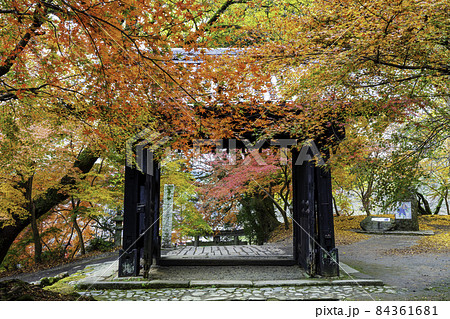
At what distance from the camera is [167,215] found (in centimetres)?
1279

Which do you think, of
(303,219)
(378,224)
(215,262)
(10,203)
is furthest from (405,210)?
(10,203)

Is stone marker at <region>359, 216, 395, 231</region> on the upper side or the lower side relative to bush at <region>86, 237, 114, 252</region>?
upper

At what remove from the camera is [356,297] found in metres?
5.01

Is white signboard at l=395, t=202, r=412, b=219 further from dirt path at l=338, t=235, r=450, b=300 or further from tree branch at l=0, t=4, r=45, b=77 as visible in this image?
tree branch at l=0, t=4, r=45, b=77

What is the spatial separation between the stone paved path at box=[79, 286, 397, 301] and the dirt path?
0.55 metres

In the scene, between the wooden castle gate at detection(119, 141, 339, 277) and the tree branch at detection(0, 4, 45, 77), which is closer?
the tree branch at detection(0, 4, 45, 77)

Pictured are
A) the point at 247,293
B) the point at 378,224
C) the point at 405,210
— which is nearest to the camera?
the point at 247,293

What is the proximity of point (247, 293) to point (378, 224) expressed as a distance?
12.3 meters

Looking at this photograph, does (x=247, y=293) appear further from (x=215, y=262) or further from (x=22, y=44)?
(x=22, y=44)

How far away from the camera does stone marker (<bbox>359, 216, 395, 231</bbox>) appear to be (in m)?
14.9

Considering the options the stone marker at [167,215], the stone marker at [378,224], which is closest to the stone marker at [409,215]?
the stone marker at [378,224]

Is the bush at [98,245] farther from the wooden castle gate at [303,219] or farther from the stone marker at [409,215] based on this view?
the stone marker at [409,215]

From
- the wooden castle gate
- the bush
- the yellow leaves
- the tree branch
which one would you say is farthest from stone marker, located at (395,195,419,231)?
the yellow leaves

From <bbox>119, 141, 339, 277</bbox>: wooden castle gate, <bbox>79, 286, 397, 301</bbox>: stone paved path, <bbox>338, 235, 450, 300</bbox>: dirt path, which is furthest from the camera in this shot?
<bbox>119, 141, 339, 277</bbox>: wooden castle gate
